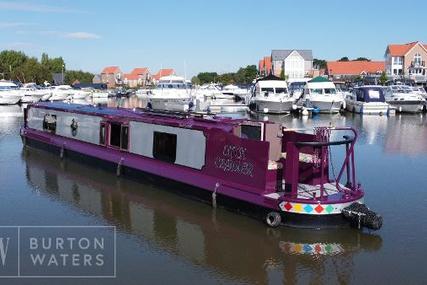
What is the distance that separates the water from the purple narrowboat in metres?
0.40

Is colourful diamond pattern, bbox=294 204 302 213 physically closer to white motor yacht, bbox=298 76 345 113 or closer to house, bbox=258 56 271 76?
white motor yacht, bbox=298 76 345 113

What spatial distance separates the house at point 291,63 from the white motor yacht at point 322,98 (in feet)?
309

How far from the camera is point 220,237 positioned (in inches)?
451

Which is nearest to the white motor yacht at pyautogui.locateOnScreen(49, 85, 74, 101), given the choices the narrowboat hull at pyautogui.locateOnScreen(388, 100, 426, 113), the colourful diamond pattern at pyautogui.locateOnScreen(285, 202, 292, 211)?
the narrowboat hull at pyautogui.locateOnScreen(388, 100, 426, 113)

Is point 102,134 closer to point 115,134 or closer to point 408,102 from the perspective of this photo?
point 115,134

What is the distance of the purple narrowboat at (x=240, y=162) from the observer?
11273 mm

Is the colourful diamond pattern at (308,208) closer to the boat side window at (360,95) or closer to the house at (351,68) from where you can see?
the boat side window at (360,95)

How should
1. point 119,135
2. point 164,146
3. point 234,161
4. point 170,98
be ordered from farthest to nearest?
point 170,98
point 119,135
point 164,146
point 234,161

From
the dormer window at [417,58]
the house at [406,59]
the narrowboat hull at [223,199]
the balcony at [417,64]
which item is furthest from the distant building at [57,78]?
the narrowboat hull at [223,199]

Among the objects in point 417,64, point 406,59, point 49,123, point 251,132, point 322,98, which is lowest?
point 49,123

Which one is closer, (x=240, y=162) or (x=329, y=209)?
(x=329, y=209)

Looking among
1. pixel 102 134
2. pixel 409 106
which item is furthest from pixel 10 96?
pixel 102 134

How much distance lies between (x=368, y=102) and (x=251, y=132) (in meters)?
36.0

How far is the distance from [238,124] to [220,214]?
231cm
